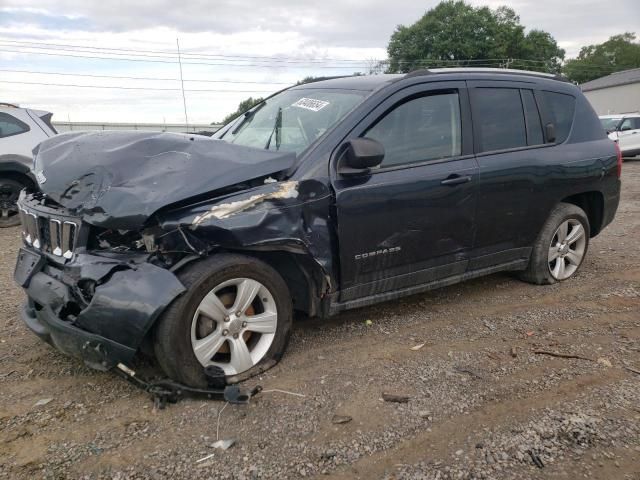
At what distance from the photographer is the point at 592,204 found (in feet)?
17.1

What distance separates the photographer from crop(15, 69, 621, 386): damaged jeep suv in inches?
112

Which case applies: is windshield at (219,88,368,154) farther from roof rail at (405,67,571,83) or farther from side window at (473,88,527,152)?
side window at (473,88,527,152)

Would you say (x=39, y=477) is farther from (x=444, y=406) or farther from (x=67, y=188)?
(x=444, y=406)

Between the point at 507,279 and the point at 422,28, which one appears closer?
the point at 507,279

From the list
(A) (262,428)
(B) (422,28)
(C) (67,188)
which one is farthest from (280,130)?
(B) (422,28)

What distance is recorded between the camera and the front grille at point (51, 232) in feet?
9.94

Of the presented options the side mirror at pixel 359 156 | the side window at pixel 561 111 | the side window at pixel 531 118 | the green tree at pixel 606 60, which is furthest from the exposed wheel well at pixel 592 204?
the green tree at pixel 606 60

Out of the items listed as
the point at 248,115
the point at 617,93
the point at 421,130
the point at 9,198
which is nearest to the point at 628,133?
the point at 421,130

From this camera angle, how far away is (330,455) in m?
2.52

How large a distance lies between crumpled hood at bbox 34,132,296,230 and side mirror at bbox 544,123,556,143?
8.32 ft

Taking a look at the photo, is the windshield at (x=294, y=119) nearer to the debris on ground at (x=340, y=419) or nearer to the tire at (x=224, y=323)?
the tire at (x=224, y=323)

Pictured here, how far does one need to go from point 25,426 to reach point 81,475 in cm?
59

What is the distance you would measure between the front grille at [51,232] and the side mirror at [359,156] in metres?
1.62

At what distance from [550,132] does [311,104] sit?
218 centimetres
